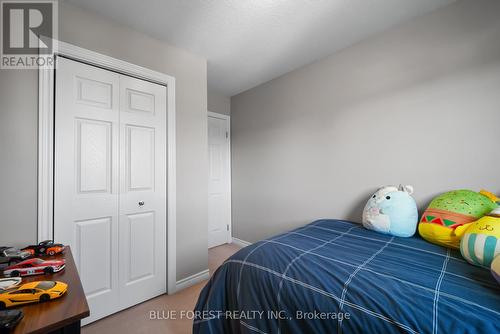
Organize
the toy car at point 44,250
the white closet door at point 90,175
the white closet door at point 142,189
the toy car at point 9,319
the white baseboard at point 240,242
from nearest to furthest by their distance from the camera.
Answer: the toy car at point 9,319, the toy car at point 44,250, the white closet door at point 90,175, the white closet door at point 142,189, the white baseboard at point 240,242

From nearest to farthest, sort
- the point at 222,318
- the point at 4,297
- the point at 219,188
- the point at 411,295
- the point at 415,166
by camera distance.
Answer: the point at 4,297
the point at 411,295
the point at 222,318
the point at 415,166
the point at 219,188

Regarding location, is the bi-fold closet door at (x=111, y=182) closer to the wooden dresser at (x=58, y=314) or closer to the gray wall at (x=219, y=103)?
the wooden dresser at (x=58, y=314)

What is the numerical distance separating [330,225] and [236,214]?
5.94 feet

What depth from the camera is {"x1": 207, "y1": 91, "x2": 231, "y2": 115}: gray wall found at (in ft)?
10.3

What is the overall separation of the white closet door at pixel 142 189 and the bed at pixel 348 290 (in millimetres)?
893

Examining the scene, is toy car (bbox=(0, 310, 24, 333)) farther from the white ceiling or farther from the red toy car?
the white ceiling

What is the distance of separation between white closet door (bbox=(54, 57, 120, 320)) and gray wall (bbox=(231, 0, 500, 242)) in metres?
1.80

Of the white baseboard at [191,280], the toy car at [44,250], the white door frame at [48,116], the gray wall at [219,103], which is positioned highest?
the gray wall at [219,103]

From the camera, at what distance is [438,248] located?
123 cm

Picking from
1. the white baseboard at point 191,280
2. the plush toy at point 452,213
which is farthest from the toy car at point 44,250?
the plush toy at point 452,213

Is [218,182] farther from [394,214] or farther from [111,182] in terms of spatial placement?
[394,214]

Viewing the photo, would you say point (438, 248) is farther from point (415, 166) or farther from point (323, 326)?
point (323, 326)

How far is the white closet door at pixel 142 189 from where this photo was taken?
1.75 meters

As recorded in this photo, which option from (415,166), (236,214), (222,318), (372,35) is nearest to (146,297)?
(222,318)
